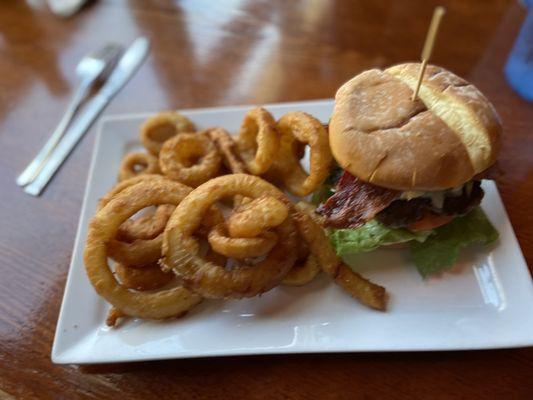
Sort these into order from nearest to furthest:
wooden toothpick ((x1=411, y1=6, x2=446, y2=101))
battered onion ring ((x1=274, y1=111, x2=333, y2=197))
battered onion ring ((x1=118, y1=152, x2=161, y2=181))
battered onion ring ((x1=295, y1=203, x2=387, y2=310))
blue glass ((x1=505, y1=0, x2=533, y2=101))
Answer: wooden toothpick ((x1=411, y1=6, x2=446, y2=101)) < battered onion ring ((x1=295, y1=203, x2=387, y2=310)) < battered onion ring ((x1=274, y1=111, x2=333, y2=197)) < battered onion ring ((x1=118, y1=152, x2=161, y2=181)) < blue glass ((x1=505, y1=0, x2=533, y2=101))

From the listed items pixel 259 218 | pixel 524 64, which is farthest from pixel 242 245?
pixel 524 64

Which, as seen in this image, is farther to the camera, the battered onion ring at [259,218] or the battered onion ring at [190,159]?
the battered onion ring at [190,159]

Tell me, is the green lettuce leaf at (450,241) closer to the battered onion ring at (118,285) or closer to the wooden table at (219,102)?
Result: the wooden table at (219,102)

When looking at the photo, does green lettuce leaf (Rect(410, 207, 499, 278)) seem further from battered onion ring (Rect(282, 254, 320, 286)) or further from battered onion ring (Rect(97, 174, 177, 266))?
battered onion ring (Rect(97, 174, 177, 266))

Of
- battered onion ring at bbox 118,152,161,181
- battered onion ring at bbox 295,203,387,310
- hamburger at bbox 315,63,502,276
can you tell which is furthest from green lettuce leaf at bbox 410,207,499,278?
battered onion ring at bbox 118,152,161,181

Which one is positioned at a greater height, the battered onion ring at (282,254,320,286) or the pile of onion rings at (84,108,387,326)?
the pile of onion rings at (84,108,387,326)

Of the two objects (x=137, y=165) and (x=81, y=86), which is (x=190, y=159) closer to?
(x=137, y=165)

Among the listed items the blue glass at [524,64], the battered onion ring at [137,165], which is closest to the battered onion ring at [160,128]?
the battered onion ring at [137,165]
